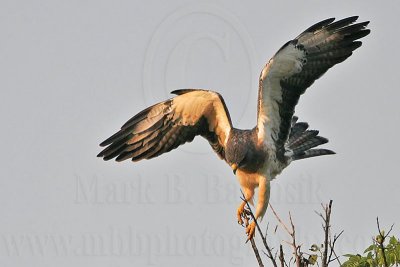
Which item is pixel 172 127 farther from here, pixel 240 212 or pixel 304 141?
pixel 304 141

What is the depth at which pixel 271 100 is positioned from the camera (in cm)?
832

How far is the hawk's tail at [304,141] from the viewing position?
954cm

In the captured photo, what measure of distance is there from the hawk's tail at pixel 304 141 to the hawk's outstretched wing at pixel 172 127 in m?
1.13

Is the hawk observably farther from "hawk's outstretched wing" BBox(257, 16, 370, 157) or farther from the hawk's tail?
the hawk's tail

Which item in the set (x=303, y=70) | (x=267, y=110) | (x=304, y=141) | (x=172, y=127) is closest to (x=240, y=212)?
(x=267, y=110)

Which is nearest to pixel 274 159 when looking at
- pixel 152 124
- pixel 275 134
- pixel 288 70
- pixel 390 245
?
pixel 275 134

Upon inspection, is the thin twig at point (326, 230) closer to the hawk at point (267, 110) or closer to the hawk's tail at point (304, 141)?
the hawk at point (267, 110)

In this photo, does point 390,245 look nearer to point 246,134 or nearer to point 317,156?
point 246,134

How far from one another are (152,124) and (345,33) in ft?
8.65

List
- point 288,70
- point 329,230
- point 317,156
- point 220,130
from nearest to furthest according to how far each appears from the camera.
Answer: point 329,230
point 288,70
point 220,130
point 317,156

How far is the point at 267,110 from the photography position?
8.38 m

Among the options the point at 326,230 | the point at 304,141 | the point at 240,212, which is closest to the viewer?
the point at 326,230

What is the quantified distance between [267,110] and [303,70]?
62 cm

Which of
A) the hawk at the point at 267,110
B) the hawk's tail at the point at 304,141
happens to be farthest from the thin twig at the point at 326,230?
the hawk's tail at the point at 304,141
